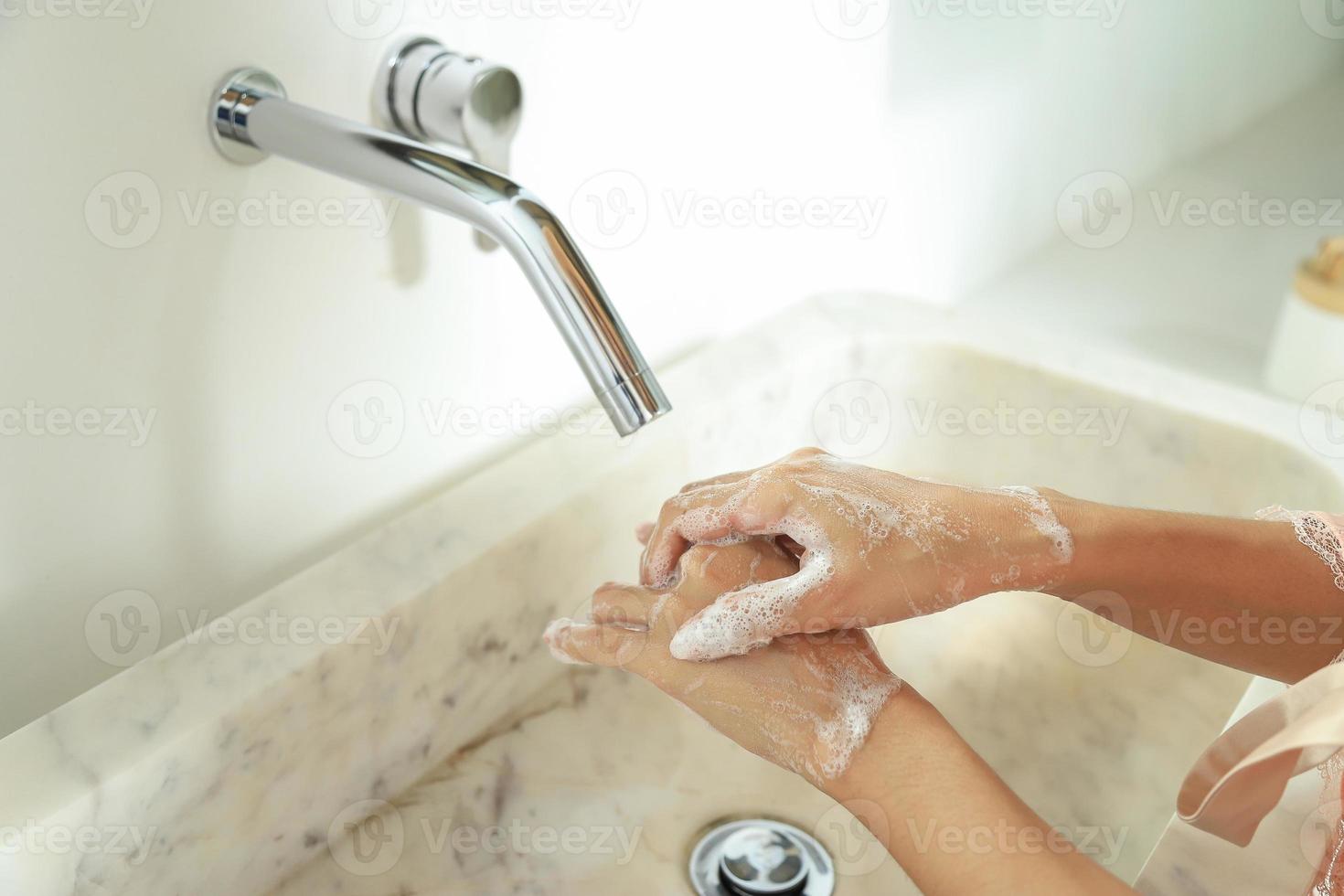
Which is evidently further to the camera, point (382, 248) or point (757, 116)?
point (757, 116)

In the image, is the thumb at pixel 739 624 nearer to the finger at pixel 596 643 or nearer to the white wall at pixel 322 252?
the finger at pixel 596 643

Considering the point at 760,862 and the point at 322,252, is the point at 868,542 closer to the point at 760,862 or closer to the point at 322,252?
the point at 760,862

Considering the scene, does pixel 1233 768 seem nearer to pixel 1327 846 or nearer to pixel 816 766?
pixel 1327 846

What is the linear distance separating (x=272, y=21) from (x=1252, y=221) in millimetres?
1295

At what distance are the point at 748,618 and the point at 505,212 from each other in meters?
0.21

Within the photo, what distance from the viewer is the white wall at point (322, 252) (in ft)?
1.71

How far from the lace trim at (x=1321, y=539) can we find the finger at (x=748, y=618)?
0.92ft

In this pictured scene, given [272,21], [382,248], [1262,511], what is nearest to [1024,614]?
[1262,511]

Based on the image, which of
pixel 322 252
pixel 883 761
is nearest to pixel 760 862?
pixel 883 761

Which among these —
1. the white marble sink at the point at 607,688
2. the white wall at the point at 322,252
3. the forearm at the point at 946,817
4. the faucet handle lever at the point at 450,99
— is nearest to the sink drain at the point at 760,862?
the white marble sink at the point at 607,688

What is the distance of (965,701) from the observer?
801mm

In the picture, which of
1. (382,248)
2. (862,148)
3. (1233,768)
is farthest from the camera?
(862,148)

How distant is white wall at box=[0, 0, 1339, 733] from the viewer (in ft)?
1.71

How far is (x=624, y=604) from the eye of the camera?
1.97 ft
